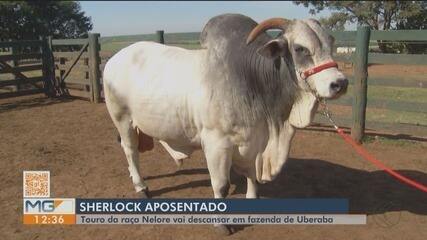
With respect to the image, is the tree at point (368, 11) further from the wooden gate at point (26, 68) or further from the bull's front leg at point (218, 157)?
the bull's front leg at point (218, 157)

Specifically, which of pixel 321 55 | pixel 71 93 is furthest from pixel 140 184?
pixel 71 93

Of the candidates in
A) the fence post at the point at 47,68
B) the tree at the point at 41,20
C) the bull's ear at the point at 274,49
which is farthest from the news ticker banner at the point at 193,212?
the tree at the point at 41,20

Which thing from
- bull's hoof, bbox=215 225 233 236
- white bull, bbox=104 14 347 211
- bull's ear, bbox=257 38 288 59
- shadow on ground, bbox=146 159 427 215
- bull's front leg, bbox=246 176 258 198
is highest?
bull's ear, bbox=257 38 288 59

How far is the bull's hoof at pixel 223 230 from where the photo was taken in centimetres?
413

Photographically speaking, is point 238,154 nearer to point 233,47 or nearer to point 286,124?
point 286,124

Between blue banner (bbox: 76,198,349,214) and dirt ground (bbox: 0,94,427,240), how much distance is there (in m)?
0.19

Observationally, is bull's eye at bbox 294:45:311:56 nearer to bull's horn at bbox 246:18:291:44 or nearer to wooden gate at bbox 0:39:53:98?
bull's horn at bbox 246:18:291:44

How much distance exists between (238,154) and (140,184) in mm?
1647

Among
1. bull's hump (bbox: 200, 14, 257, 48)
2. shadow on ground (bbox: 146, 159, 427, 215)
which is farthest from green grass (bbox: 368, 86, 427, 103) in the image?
bull's hump (bbox: 200, 14, 257, 48)

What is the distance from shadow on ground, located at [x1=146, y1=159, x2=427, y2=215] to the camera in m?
4.73

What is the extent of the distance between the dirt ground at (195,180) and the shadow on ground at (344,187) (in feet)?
0.03

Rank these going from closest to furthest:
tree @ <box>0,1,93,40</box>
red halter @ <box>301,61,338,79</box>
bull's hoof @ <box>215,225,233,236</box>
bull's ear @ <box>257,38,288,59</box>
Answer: red halter @ <box>301,61,338,79</box>, bull's ear @ <box>257,38,288,59</box>, bull's hoof @ <box>215,225,233,236</box>, tree @ <box>0,1,93,40</box>

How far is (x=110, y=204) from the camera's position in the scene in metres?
4.59

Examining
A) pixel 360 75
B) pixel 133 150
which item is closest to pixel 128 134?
pixel 133 150
